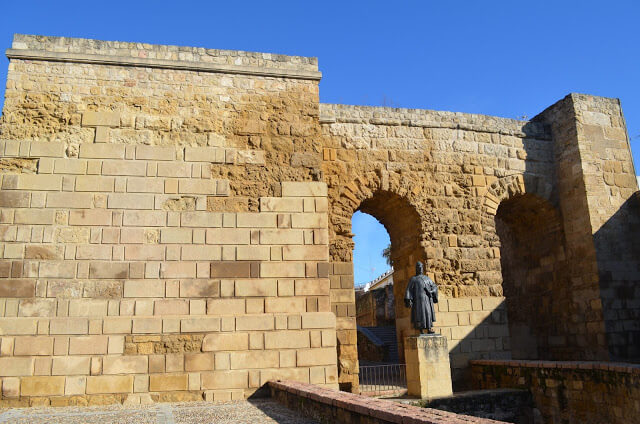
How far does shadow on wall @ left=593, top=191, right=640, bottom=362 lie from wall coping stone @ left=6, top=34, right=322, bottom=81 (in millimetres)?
6668

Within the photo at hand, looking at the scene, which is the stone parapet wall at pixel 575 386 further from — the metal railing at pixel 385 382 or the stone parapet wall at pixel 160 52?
the stone parapet wall at pixel 160 52

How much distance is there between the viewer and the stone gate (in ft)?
25.4

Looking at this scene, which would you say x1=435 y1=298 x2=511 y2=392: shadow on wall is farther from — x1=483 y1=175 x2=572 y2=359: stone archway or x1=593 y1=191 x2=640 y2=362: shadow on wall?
x1=593 y1=191 x2=640 y2=362: shadow on wall

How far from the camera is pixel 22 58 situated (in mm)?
8547

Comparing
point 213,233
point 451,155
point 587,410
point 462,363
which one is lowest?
point 587,410

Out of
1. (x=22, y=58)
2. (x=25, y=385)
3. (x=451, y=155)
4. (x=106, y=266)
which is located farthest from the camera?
(x=451, y=155)

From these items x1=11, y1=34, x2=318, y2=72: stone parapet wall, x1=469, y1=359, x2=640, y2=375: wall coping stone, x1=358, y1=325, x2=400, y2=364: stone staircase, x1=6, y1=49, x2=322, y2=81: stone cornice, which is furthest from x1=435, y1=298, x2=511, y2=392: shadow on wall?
x1=11, y1=34, x2=318, y2=72: stone parapet wall

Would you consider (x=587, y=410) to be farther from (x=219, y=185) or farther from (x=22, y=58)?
(x=22, y=58)

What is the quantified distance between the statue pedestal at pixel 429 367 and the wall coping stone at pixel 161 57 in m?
4.73

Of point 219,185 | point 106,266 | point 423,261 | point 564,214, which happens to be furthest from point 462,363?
point 106,266

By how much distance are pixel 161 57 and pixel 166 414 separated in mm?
5431

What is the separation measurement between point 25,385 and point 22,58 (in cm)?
480

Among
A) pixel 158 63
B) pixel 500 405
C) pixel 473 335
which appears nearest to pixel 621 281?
pixel 473 335

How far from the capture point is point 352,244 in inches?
411
